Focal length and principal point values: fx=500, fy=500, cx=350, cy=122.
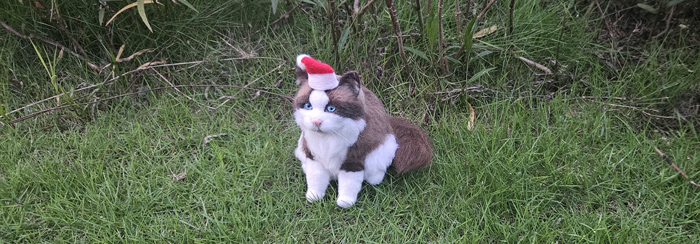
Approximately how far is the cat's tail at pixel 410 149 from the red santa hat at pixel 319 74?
45cm

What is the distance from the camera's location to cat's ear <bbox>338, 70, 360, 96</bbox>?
167 centimetres

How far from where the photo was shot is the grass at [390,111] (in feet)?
6.53

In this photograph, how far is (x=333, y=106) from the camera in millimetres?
1668

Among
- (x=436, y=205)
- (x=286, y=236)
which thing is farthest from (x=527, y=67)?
(x=286, y=236)

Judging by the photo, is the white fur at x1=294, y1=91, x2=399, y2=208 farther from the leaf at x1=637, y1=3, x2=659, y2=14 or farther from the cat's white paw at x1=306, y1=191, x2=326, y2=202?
the leaf at x1=637, y1=3, x2=659, y2=14

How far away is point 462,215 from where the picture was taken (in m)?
1.97

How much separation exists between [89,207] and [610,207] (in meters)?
2.15

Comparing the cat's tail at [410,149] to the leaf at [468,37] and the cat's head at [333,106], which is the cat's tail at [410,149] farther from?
the leaf at [468,37]

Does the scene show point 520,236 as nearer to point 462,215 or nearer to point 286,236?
point 462,215

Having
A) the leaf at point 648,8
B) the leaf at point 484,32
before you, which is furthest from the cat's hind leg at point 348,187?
the leaf at point 648,8

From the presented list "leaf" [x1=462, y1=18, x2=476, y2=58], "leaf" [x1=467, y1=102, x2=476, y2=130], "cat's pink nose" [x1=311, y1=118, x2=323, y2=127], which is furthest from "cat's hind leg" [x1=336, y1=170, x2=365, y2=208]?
"leaf" [x1=462, y1=18, x2=476, y2=58]

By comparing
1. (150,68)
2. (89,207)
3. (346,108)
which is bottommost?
(89,207)

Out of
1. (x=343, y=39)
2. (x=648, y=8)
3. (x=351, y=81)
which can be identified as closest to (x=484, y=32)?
(x=343, y=39)

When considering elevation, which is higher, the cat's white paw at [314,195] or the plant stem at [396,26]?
the plant stem at [396,26]
